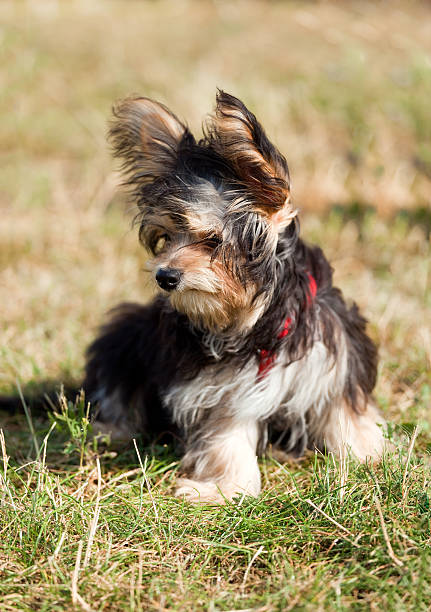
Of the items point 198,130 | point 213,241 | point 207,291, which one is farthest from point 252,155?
point 198,130

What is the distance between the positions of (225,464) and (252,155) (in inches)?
64.2

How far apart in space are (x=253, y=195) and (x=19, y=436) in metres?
2.25

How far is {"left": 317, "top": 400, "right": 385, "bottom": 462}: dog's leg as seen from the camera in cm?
371

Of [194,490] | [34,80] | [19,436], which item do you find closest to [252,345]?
[194,490]

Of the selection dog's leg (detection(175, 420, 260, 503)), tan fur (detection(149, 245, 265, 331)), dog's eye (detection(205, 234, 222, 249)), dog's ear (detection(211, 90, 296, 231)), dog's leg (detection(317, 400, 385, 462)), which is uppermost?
dog's ear (detection(211, 90, 296, 231))

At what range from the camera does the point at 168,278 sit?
3055 millimetres

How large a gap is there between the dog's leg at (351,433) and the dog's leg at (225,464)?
402 mm

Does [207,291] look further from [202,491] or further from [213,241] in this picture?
[202,491]

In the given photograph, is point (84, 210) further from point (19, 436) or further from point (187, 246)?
point (187, 246)

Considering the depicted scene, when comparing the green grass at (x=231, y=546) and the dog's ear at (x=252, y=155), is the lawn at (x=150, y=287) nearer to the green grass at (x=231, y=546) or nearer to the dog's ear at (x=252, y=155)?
the green grass at (x=231, y=546)

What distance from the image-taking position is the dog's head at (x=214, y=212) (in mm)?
3018

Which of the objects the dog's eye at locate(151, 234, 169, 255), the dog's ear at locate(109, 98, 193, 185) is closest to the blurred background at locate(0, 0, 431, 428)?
the dog's eye at locate(151, 234, 169, 255)

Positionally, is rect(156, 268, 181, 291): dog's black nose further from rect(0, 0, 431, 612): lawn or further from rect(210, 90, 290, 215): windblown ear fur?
rect(0, 0, 431, 612): lawn

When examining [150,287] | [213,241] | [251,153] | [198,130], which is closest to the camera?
[251,153]
